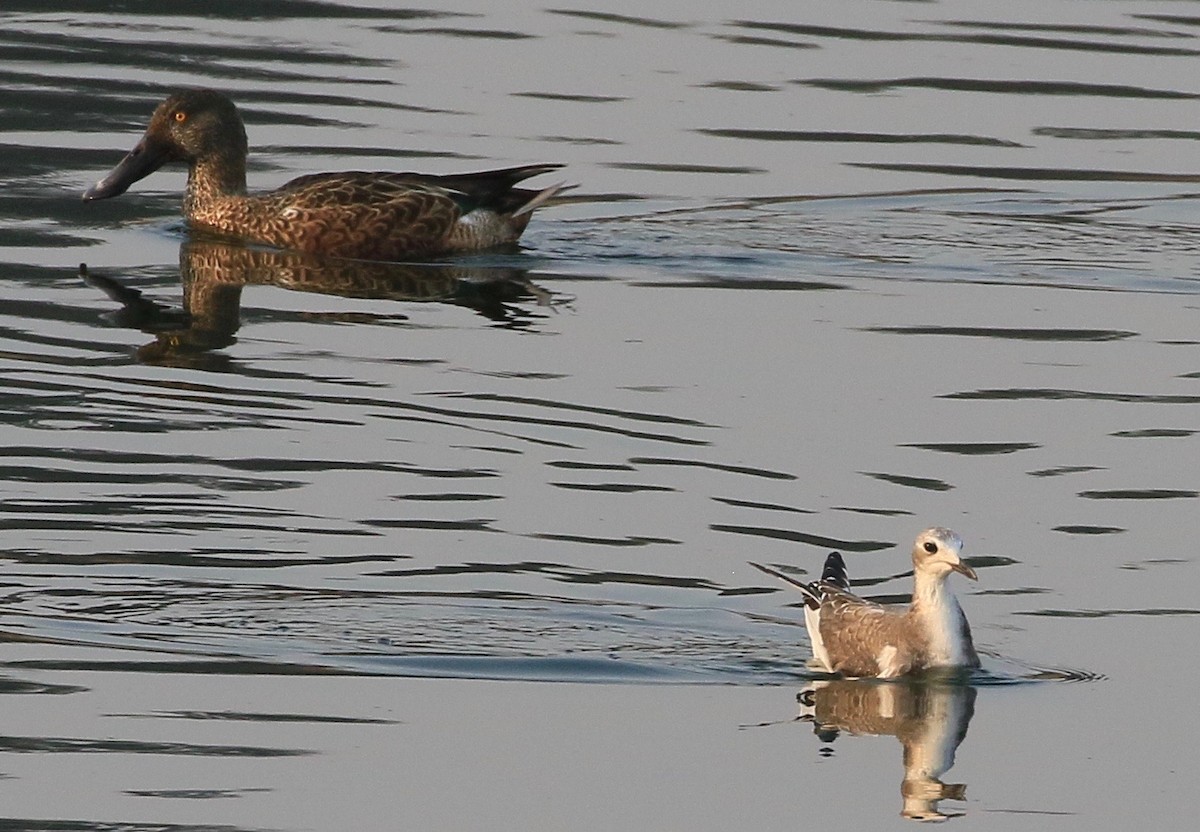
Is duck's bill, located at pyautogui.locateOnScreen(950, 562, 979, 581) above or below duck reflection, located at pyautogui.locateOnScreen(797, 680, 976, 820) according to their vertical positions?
above

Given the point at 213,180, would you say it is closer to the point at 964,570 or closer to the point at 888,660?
the point at 888,660

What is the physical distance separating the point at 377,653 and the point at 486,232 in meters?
7.32

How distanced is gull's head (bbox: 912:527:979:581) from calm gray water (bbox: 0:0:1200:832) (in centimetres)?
41

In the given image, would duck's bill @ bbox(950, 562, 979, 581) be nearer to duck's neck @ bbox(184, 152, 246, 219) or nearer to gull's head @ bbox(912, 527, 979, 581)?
gull's head @ bbox(912, 527, 979, 581)

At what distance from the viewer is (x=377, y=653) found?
9.06 m

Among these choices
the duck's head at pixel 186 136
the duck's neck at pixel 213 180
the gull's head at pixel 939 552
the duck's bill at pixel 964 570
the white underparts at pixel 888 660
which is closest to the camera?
the duck's bill at pixel 964 570

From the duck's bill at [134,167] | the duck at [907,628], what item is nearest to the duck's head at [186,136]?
the duck's bill at [134,167]

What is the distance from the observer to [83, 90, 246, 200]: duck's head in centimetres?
1672

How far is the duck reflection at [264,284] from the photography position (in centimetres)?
1372

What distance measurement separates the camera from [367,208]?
15836mm

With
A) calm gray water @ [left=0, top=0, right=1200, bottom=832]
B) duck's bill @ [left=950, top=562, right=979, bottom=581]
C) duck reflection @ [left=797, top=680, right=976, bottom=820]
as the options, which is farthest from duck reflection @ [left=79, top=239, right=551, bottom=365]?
duck's bill @ [left=950, top=562, right=979, bottom=581]

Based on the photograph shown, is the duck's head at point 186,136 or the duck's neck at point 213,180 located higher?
the duck's head at point 186,136

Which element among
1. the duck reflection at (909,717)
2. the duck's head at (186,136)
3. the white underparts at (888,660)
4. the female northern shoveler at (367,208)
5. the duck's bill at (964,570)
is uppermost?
the duck's head at (186,136)

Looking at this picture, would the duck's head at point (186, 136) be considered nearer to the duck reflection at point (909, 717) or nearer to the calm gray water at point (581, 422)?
the calm gray water at point (581, 422)
